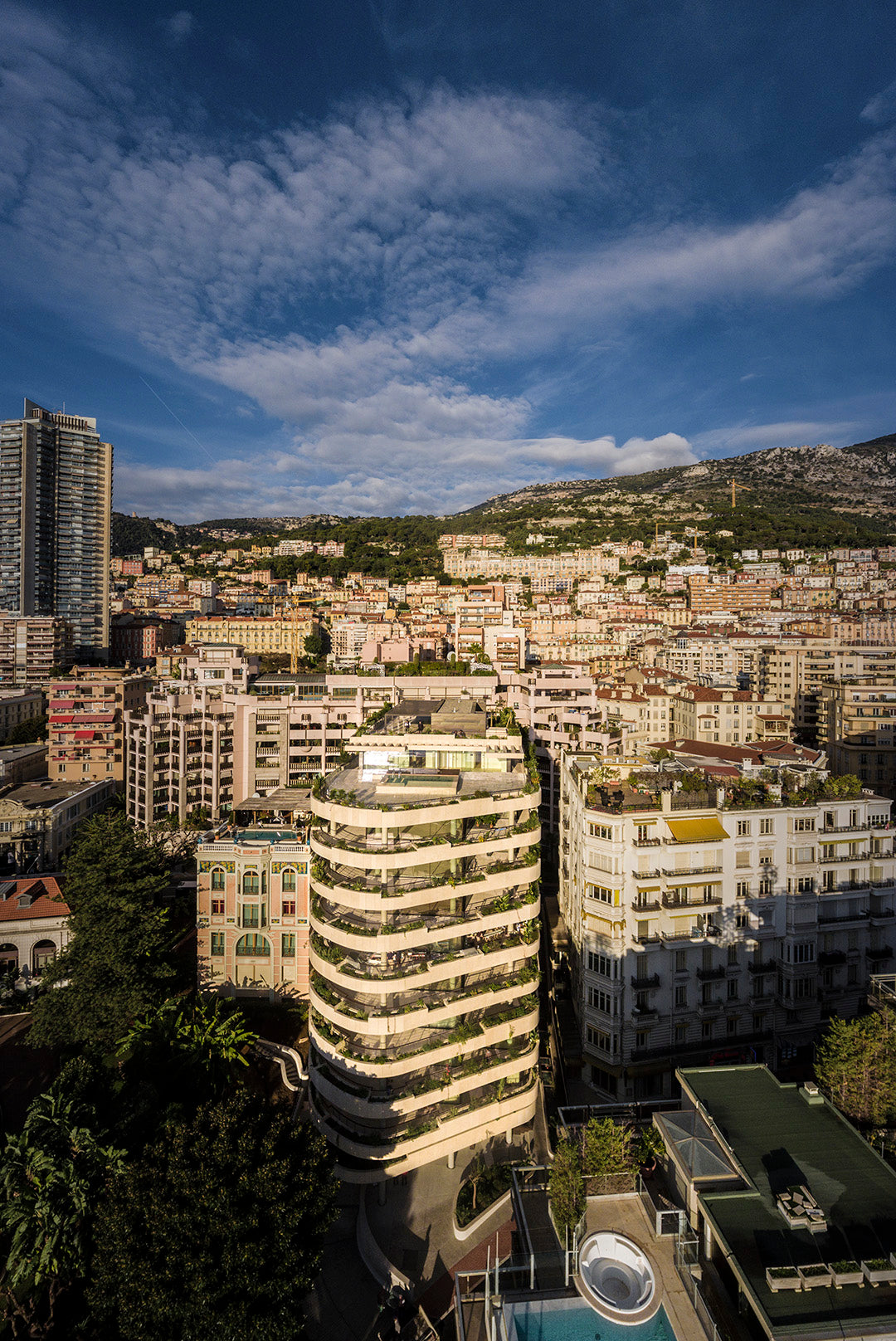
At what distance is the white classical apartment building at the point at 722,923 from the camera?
22.5 m

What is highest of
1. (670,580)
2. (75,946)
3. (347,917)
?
(670,580)

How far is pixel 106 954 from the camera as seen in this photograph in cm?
2908

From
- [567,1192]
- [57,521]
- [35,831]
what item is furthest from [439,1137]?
[57,521]

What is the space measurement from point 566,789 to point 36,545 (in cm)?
12086

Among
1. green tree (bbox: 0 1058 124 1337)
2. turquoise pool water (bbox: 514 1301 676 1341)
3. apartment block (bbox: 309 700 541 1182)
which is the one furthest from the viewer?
apartment block (bbox: 309 700 541 1182)

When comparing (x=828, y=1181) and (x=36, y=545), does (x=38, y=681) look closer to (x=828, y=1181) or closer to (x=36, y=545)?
(x=36, y=545)

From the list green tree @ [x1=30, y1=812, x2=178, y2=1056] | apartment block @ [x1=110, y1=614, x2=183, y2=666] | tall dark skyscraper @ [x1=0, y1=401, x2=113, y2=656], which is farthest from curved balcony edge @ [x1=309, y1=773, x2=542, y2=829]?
tall dark skyscraper @ [x1=0, y1=401, x2=113, y2=656]

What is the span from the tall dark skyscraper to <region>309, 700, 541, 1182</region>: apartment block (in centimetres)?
10973

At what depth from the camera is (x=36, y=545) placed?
11706 centimetres

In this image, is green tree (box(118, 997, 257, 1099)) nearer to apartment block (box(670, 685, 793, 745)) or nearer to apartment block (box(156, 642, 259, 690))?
apartment block (box(156, 642, 259, 690))

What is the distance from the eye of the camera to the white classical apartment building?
22.5 m

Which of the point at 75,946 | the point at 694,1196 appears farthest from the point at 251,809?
the point at 694,1196

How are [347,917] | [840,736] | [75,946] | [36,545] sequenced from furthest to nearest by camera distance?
[36,545] < [840,736] < [75,946] < [347,917]

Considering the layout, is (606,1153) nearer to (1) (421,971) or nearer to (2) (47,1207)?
(1) (421,971)
